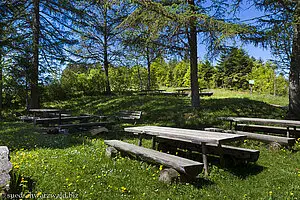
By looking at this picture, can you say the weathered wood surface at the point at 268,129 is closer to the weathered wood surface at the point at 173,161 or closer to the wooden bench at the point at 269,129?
the wooden bench at the point at 269,129

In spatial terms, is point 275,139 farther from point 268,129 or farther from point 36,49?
point 36,49

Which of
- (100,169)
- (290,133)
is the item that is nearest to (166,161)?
(100,169)

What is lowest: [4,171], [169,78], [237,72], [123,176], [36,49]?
[123,176]

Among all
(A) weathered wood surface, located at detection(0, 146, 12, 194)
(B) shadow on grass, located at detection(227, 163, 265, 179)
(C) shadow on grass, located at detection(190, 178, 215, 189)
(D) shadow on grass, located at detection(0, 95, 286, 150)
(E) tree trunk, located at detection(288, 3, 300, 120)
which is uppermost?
(E) tree trunk, located at detection(288, 3, 300, 120)

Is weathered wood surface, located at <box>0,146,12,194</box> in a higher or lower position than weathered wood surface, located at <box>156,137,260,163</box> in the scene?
higher

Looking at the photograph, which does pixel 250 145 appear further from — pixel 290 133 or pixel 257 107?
pixel 257 107

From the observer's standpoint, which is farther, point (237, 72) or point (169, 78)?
point (169, 78)

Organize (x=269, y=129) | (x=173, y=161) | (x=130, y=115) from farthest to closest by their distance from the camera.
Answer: (x=130, y=115), (x=269, y=129), (x=173, y=161)

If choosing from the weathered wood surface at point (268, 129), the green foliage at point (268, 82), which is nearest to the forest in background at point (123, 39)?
the weathered wood surface at point (268, 129)

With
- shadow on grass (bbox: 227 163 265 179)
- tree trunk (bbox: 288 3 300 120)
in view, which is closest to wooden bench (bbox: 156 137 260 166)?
shadow on grass (bbox: 227 163 265 179)

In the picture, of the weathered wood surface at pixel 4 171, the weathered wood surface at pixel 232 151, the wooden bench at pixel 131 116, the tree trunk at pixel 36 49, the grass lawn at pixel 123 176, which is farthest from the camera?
the tree trunk at pixel 36 49

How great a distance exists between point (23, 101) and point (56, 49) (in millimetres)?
6767

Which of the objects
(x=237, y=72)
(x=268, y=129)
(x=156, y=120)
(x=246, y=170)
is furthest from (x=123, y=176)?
(x=237, y=72)

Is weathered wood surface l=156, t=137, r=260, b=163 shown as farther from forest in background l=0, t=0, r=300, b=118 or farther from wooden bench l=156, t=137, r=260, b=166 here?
forest in background l=0, t=0, r=300, b=118
